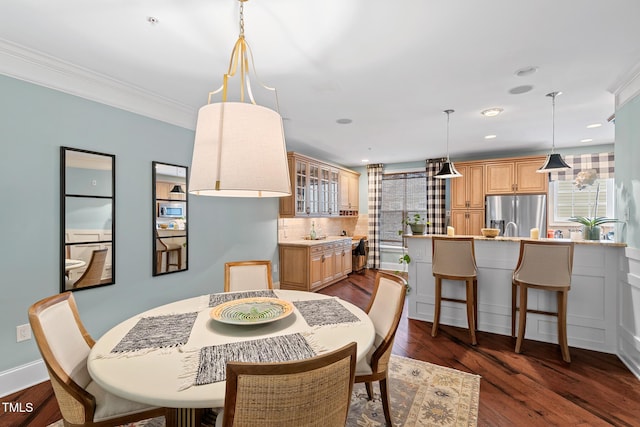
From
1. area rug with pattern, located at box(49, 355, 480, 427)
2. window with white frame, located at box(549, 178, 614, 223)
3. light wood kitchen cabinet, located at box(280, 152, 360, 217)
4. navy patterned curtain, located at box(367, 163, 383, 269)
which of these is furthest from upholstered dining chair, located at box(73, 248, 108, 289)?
window with white frame, located at box(549, 178, 614, 223)

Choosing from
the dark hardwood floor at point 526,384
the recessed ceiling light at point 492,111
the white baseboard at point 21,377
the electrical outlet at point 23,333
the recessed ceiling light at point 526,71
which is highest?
the recessed ceiling light at point 526,71

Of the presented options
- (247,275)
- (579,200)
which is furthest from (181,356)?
(579,200)

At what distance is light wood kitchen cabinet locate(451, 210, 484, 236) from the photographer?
5637 mm

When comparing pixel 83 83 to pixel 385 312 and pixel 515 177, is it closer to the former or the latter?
pixel 385 312

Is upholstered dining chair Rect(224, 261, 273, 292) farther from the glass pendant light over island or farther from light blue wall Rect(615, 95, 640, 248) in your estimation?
light blue wall Rect(615, 95, 640, 248)

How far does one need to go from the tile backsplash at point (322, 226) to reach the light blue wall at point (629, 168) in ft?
13.9

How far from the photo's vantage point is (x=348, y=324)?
5.36 feet

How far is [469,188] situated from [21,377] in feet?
20.5

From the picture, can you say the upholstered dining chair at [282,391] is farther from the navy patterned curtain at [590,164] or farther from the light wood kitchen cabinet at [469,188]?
the navy patterned curtain at [590,164]

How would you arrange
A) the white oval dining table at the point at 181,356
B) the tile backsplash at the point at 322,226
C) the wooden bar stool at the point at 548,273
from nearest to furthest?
the white oval dining table at the point at 181,356 → the wooden bar stool at the point at 548,273 → the tile backsplash at the point at 322,226

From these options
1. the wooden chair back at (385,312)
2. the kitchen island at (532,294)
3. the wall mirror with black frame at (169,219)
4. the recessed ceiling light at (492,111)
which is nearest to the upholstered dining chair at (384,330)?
the wooden chair back at (385,312)

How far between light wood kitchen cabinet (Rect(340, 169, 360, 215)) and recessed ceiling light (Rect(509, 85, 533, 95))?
3852mm

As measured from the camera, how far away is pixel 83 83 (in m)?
2.62

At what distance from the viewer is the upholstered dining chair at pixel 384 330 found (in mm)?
1733
